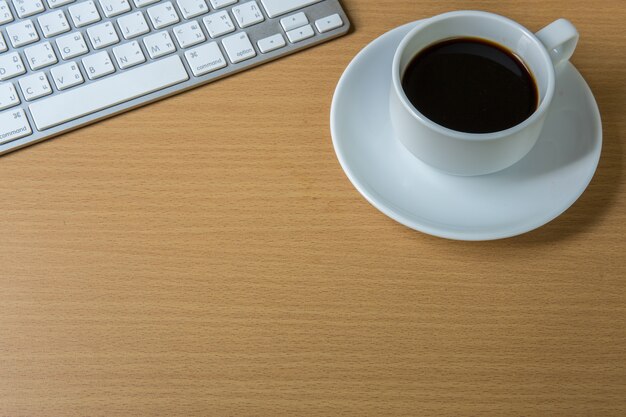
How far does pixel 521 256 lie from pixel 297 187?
0.19 meters

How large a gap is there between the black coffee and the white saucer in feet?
0.17

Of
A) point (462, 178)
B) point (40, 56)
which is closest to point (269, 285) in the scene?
point (462, 178)

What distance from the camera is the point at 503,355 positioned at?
534 mm

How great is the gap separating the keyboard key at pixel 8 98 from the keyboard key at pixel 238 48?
7.1 inches

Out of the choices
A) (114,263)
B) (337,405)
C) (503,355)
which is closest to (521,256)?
(503,355)

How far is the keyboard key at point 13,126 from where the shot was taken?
Result: 2.00ft

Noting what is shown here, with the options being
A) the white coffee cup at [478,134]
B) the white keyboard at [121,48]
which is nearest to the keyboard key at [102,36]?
the white keyboard at [121,48]

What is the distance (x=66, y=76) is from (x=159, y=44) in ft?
0.27

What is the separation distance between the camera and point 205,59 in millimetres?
640

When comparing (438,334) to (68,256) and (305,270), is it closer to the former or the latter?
(305,270)

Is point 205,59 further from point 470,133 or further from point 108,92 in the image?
point 470,133

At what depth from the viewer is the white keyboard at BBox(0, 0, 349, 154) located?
62 centimetres

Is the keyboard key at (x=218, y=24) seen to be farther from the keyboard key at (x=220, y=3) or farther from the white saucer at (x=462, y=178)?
the white saucer at (x=462, y=178)

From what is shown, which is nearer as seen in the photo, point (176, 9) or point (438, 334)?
point (438, 334)
